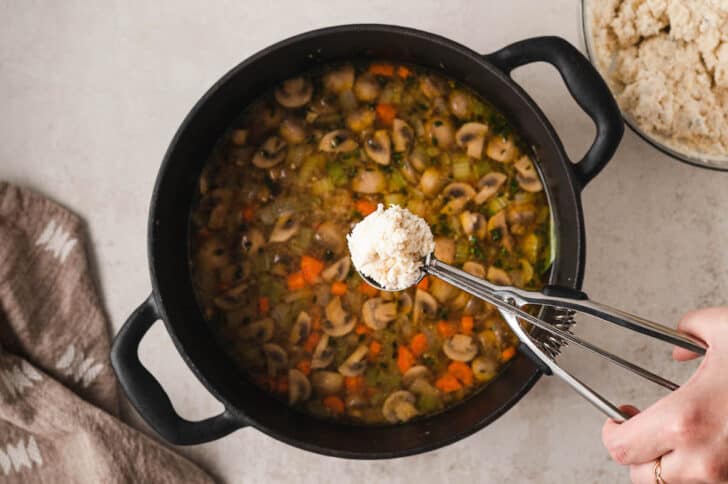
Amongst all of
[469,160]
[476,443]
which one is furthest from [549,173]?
[476,443]

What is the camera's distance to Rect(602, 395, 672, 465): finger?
3.89 feet

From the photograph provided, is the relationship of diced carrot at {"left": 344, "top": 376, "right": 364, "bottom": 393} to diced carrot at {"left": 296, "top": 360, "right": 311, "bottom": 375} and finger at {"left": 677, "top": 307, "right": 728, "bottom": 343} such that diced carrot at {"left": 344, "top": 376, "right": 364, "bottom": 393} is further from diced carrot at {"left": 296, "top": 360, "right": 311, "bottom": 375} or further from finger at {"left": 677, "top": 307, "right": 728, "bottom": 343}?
finger at {"left": 677, "top": 307, "right": 728, "bottom": 343}

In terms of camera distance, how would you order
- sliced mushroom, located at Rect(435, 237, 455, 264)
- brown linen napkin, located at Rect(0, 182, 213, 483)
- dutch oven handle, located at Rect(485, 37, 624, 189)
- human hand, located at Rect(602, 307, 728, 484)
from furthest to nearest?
1. brown linen napkin, located at Rect(0, 182, 213, 483)
2. sliced mushroom, located at Rect(435, 237, 455, 264)
3. dutch oven handle, located at Rect(485, 37, 624, 189)
4. human hand, located at Rect(602, 307, 728, 484)

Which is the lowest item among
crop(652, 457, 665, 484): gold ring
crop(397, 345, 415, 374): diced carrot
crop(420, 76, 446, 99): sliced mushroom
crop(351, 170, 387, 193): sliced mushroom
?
crop(397, 345, 415, 374): diced carrot

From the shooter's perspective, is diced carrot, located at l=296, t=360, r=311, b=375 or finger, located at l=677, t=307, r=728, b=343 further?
diced carrot, located at l=296, t=360, r=311, b=375

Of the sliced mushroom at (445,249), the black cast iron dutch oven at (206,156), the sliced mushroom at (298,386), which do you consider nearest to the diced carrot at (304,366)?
the sliced mushroom at (298,386)

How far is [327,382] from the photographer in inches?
72.3

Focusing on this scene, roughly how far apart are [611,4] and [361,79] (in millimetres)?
636

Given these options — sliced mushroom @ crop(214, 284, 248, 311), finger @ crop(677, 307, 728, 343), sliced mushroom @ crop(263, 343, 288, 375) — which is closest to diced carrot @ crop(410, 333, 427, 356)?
sliced mushroom @ crop(263, 343, 288, 375)

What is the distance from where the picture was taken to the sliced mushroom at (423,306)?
1773 mm

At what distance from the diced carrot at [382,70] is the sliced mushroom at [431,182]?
27 cm

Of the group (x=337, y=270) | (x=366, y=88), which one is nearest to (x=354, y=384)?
(x=337, y=270)

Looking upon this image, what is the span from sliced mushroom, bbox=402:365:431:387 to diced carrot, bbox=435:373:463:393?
4 centimetres

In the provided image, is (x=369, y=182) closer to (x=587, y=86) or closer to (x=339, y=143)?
(x=339, y=143)
